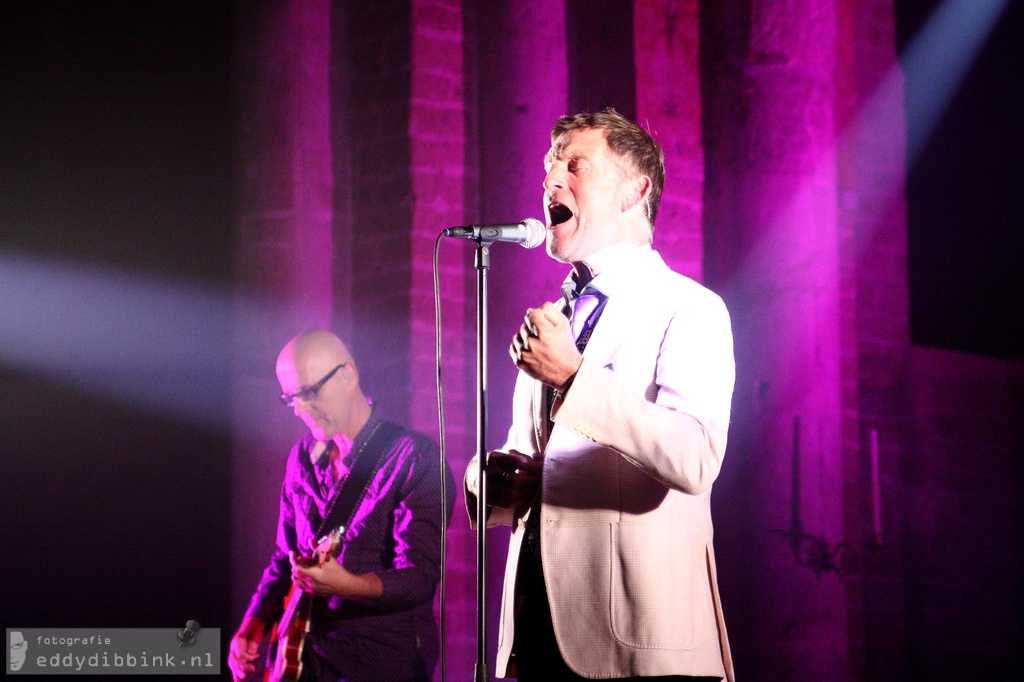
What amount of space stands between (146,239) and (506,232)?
13.6 ft

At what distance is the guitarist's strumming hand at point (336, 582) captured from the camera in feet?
13.2

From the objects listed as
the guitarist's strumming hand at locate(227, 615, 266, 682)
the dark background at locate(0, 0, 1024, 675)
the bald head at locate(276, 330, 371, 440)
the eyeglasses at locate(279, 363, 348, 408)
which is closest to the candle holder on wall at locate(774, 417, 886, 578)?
the dark background at locate(0, 0, 1024, 675)

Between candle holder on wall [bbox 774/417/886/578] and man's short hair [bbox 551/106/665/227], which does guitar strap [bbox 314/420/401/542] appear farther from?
man's short hair [bbox 551/106/665/227]

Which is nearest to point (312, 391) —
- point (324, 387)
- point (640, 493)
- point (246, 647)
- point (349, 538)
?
point (324, 387)

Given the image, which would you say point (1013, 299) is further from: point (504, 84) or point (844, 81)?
point (504, 84)

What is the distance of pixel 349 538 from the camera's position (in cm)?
424

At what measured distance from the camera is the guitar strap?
4367 millimetres

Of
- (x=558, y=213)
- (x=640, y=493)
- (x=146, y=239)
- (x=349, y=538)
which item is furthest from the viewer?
(x=146, y=239)

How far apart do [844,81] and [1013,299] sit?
1.55m

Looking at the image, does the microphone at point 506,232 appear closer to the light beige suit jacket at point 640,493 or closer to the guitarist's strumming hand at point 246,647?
the light beige suit jacket at point 640,493

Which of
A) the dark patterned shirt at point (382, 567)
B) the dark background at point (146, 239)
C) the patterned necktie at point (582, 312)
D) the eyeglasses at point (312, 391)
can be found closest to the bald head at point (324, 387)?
the eyeglasses at point (312, 391)

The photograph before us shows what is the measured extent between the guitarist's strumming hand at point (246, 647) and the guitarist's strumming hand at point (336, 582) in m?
0.47

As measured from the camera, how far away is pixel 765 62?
4902 millimetres

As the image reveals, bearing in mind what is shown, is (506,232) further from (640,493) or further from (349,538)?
(349,538)
